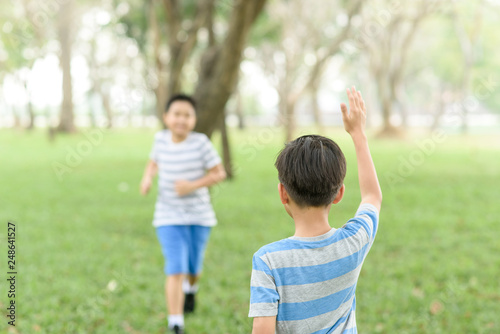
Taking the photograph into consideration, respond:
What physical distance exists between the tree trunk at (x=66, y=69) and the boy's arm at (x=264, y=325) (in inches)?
1093

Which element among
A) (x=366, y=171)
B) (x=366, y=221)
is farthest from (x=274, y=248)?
(x=366, y=171)

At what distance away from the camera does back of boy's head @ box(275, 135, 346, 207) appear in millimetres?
1515

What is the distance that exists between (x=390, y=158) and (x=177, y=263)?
13432 millimetres

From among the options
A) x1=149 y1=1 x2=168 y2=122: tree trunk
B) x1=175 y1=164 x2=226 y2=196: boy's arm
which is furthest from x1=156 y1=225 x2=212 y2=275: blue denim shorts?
x1=149 y1=1 x2=168 y2=122: tree trunk

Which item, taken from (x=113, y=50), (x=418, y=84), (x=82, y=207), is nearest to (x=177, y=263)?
(x=82, y=207)

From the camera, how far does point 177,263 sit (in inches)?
141

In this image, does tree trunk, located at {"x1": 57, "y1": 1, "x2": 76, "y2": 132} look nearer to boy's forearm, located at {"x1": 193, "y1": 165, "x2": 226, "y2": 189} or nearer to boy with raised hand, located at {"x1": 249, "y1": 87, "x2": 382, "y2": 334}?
boy's forearm, located at {"x1": 193, "y1": 165, "x2": 226, "y2": 189}

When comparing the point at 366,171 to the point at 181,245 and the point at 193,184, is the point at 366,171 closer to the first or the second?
the point at 193,184

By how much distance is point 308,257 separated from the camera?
1553 mm

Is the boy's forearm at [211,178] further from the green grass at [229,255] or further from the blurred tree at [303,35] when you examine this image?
the blurred tree at [303,35]

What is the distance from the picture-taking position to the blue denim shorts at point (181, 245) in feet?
11.8

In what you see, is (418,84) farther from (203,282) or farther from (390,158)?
(203,282)

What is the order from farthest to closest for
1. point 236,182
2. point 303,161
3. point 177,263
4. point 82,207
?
point 236,182 < point 82,207 < point 177,263 < point 303,161

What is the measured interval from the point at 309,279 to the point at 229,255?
4428 mm
